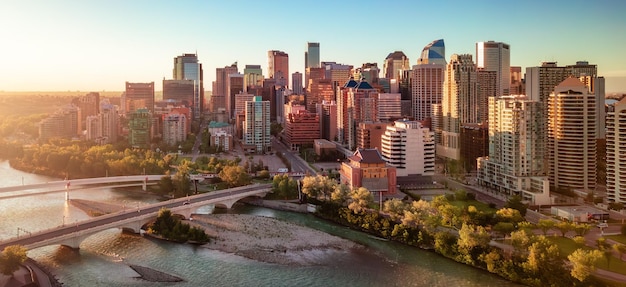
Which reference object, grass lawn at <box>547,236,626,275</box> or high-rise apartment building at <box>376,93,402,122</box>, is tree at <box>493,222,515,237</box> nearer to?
grass lawn at <box>547,236,626,275</box>

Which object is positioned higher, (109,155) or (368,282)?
(109,155)

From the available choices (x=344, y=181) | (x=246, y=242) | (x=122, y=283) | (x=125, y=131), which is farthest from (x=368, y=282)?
(x=125, y=131)

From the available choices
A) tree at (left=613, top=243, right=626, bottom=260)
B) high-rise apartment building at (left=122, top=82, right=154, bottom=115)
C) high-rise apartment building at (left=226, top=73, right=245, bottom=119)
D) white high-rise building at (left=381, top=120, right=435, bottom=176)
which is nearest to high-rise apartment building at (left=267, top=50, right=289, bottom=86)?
high-rise apartment building at (left=226, top=73, right=245, bottom=119)

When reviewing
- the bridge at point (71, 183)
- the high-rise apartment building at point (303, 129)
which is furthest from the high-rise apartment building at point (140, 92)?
the bridge at point (71, 183)

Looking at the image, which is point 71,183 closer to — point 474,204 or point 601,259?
point 474,204

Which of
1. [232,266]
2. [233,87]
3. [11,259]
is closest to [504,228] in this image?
[232,266]

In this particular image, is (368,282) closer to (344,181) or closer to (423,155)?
(344,181)
